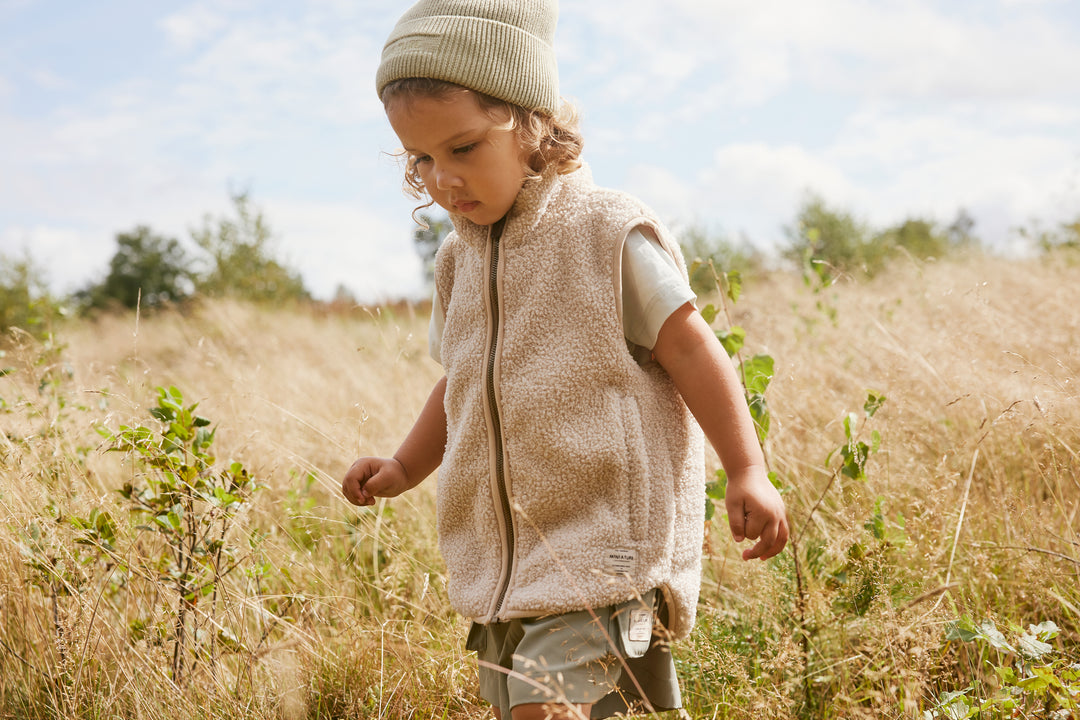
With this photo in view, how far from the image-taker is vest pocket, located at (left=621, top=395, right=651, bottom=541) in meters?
1.48

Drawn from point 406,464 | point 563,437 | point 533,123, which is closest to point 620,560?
point 563,437

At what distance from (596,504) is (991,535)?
4.78ft

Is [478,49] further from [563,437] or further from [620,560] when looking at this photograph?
[620,560]

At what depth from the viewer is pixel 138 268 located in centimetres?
2358

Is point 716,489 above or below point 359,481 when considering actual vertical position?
below

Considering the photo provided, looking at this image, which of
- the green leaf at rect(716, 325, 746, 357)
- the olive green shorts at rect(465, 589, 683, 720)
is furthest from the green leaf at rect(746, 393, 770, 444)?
the olive green shorts at rect(465, 589, 683, 720)

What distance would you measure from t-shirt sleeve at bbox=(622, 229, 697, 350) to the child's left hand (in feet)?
1.07

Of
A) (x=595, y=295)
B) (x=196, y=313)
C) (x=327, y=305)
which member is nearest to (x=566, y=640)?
(x=595, y=295)

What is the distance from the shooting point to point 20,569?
2.21m

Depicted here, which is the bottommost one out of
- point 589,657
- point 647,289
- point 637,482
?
point 589,657

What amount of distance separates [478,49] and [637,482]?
0.91m

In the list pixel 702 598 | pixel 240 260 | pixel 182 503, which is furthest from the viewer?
pixel 240 260

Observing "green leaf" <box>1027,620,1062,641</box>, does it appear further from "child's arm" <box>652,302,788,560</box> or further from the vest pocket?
the vest pocket

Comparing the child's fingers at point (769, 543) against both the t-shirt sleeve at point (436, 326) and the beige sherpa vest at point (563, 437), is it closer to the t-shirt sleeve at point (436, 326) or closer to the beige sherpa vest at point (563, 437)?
the beige sherpa vest at point (563, 437)
